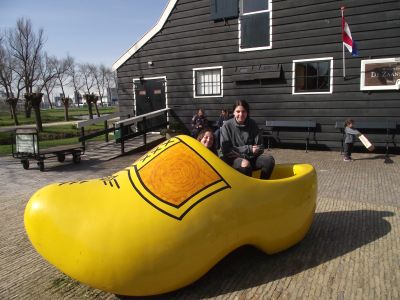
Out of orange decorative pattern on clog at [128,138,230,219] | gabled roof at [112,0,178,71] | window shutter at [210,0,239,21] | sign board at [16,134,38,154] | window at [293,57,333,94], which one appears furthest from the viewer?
gabled roof at [112,0,178,71]

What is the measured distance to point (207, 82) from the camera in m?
10.7

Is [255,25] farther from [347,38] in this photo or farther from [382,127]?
[382,127]

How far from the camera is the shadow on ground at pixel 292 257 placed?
2.62 meters

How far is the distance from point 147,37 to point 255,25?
149 inches

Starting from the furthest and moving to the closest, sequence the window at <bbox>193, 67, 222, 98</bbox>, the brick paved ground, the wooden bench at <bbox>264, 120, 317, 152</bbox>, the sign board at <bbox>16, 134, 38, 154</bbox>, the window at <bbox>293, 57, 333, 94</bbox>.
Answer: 1. the window at <bbox>193, 67, 222, 98</bbox>
2. the wooden bench at <bbox>264, 120, 317, 152</bbox>
3. the window at <bbox>293, 57, 333, 94</bbox>
4. the sign board at <bbox>16, 134, 38, 154</bbox>
5. the brick paved ground

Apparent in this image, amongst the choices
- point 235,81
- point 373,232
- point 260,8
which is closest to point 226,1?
point 260,8

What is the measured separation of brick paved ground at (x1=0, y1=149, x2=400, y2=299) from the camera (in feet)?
8.37

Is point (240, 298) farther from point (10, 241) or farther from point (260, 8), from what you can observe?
point (260, 8)

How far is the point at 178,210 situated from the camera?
7.85ft

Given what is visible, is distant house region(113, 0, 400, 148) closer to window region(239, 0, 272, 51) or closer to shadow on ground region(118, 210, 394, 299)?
window region(239, 0, 272, 51)

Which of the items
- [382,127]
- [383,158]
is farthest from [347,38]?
[383,158]

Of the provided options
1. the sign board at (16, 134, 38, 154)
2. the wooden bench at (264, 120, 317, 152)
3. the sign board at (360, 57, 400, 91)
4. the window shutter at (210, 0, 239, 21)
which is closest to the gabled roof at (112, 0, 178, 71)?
the window shutter at (210, 0, 239, 21)

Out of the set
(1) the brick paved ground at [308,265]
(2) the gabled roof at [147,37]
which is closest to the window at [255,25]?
(2) the gabled roof at [147,37]

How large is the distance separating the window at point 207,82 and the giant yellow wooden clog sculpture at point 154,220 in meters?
7.94
